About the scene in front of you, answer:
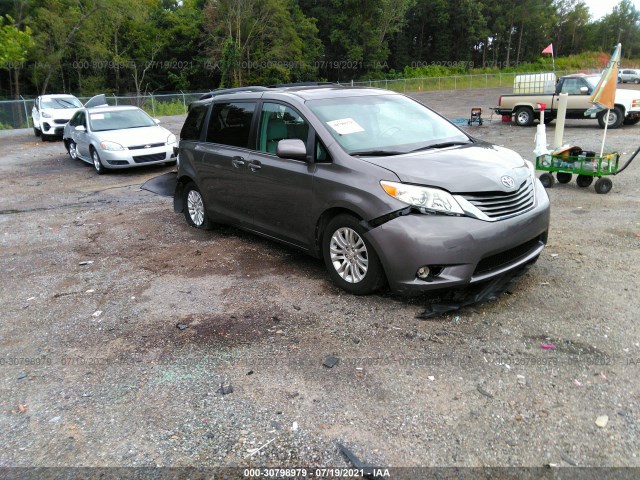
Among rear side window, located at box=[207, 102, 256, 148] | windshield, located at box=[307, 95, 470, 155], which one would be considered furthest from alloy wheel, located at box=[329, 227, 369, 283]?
rear side window, located at box=[207, 102, 256, 148]

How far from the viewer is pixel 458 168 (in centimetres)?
445

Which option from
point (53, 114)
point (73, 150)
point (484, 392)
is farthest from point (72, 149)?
point (484, 392)

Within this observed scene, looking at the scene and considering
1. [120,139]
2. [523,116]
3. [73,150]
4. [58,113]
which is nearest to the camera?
[120,139]

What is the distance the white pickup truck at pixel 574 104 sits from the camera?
17547 millimetres

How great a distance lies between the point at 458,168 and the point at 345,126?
49.0 inches

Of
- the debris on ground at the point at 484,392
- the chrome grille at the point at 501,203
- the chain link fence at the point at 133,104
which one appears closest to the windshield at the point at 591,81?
the chrome grille at the point at 501,203

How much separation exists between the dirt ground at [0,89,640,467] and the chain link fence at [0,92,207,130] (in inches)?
1084

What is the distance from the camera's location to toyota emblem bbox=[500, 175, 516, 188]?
4.41 metres

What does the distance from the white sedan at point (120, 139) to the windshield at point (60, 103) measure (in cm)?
901

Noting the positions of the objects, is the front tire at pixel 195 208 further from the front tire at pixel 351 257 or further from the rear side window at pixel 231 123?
the front tire at pixel 351 257

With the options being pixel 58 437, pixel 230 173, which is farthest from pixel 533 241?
pixel 58 437

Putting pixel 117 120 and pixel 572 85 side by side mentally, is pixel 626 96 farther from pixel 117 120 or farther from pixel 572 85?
pixel 117 120

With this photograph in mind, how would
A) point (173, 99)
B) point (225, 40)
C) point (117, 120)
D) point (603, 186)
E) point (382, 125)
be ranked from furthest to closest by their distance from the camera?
point (225, 40) < point (173, 99) < point (117, 120) < point (603, 186) < point (382, 125)

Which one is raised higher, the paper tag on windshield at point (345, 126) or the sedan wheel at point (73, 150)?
the paper tag on windshield at point (345, 126)
